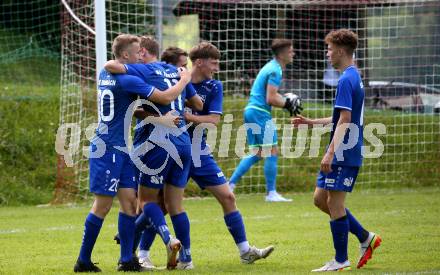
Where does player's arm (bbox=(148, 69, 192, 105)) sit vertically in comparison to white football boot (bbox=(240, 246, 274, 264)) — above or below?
above

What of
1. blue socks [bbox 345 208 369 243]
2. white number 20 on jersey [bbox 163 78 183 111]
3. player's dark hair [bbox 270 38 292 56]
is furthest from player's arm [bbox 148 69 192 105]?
player's dark hair [bbox 270 38 292 56]

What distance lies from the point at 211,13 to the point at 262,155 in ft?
11.4

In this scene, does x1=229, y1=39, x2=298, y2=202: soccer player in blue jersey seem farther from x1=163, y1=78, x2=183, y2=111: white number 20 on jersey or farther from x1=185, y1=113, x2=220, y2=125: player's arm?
x1=163, y1=78, x2=183, y2=111: white number 20 on jersey

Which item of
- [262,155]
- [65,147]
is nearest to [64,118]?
[65,147]

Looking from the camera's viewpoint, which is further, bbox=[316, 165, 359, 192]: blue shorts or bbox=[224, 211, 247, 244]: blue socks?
bbox=[224, 211, 247, 244]: blue socks

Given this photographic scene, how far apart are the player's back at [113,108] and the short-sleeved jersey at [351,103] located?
1.60m

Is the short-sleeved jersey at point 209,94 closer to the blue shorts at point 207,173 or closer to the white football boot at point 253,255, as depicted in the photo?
the blue shorts at point 207,173

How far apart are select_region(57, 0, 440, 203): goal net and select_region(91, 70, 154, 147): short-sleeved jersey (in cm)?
713

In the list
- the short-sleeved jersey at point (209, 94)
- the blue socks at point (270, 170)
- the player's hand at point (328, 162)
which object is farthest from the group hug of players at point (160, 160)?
the blue socks at point (270, 170)

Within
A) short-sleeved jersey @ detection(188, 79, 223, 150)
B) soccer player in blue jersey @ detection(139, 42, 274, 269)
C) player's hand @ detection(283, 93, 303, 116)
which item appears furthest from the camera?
player's hand @ detection(283, 93, 303, 116)

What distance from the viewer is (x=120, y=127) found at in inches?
283

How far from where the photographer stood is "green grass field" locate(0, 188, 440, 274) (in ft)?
24.7

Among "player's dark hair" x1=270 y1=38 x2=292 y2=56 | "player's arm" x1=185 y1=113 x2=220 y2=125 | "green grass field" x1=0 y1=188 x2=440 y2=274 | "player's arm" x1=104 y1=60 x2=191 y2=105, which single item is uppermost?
"player's dark hair" x1=270 y1=38 x2=292 y2=56

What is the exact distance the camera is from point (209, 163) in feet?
25.6
